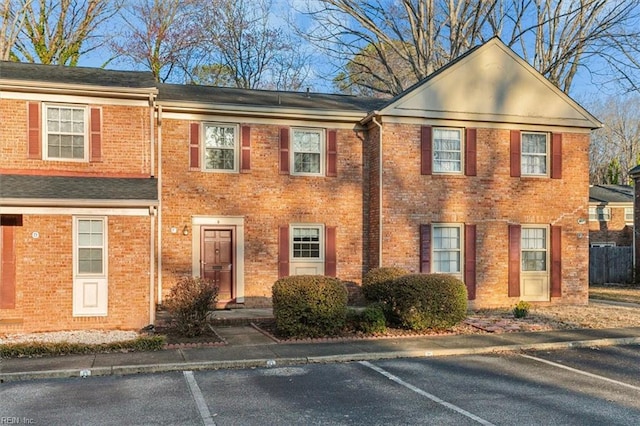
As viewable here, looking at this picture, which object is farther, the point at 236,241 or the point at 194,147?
the point at 236,241

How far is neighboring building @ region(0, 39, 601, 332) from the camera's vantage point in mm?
14359

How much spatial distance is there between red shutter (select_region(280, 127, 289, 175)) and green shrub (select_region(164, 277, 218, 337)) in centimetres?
502

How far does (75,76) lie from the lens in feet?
44.7

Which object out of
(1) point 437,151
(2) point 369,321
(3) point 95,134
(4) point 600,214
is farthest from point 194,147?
(4) point 600,214

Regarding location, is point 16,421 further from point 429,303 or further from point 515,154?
point 515,154

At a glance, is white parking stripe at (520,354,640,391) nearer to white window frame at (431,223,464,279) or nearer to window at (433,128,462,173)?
white window frame at (431,223,464,279)

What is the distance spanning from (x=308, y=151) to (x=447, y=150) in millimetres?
4039

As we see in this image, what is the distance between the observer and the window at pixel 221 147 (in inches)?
578

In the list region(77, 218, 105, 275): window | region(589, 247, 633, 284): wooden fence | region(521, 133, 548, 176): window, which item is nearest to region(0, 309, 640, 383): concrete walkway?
region(77, 218, 105, 275): window

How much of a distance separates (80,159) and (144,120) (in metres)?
1.75

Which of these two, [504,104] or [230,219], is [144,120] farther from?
[504,104]

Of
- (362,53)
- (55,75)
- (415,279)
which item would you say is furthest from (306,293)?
(362,53)

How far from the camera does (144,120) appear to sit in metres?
13.0

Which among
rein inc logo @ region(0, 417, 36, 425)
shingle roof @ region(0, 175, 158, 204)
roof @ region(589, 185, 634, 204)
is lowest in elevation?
rein inc logo @ region(0, 417, 36, 425)
